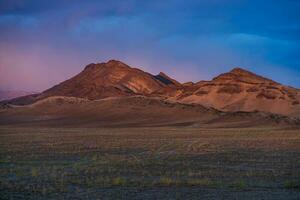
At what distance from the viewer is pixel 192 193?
2161cm

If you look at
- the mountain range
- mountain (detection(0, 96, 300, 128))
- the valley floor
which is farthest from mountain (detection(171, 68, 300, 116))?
the valley floor

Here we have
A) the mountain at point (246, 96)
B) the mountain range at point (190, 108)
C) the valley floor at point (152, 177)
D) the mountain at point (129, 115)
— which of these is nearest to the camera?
the valley floor at point (152, 177)

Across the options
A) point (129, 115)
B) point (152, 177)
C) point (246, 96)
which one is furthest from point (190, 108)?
point (152, 177)

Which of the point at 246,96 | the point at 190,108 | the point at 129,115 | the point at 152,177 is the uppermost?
the point at 246,96

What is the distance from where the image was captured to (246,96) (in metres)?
183

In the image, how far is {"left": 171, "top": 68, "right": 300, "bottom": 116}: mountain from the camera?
567 feet

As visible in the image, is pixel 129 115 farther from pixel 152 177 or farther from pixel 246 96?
pixel 152 177

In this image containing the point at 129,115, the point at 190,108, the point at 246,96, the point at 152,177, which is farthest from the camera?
the point at 246,96

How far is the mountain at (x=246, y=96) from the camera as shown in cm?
17275

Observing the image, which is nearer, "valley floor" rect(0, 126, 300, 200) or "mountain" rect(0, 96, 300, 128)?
"valley floor" rect(0, 126, 300, 200)

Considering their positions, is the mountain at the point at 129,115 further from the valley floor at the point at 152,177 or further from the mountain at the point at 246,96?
the valley floor at the point at 152,177

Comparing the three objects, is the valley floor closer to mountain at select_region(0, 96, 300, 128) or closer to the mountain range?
mountain at select_region(0, 96, 300, 128)

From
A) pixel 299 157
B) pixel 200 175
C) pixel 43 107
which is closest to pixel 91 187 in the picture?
pixel 200 175

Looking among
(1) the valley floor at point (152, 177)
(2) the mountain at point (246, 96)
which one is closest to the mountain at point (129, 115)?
(2) the mountain at point (246, 96)
